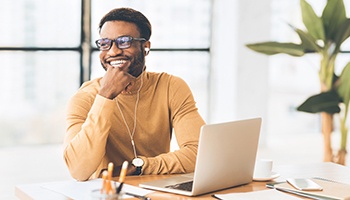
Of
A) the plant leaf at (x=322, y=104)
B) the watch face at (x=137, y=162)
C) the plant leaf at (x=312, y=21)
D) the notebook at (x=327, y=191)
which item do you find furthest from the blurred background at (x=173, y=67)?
the notebook at (x=327, y=191)

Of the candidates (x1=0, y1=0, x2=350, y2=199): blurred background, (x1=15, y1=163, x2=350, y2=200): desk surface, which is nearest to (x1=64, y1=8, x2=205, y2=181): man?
(x1=15, y1=163, x2=350, y2=200): desk surface

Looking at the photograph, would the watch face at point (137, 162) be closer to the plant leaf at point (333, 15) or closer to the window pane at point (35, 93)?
the plant leaf at point (333, 15)

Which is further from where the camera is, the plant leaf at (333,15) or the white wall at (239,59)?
the white wall at (239,59)

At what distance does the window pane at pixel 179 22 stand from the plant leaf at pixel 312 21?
1670 mm

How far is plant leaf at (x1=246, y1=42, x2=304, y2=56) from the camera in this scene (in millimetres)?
4508

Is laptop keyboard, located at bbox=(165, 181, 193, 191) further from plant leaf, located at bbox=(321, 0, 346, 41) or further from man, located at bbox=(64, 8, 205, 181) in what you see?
plant leaf, located at bbox=(321, 0, 346, 41)

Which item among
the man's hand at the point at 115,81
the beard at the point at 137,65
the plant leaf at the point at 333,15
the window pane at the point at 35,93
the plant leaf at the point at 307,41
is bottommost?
the window pane at the point at 35,93

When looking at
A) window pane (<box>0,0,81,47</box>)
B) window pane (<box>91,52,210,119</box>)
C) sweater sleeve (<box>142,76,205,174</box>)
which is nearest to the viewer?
sweater sleeve (<box>142,76,205,174</box>)

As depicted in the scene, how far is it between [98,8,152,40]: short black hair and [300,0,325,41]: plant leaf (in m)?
1.82

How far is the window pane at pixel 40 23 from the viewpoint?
5.34m

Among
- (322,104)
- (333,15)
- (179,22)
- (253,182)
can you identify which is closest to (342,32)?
(333,15)

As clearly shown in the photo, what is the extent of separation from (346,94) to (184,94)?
1.76m

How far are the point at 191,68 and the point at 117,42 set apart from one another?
334cm

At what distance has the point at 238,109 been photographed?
597 centimetres
